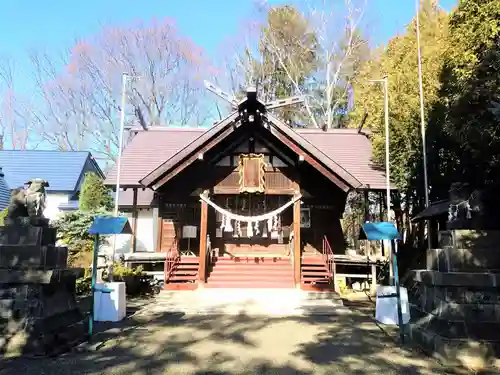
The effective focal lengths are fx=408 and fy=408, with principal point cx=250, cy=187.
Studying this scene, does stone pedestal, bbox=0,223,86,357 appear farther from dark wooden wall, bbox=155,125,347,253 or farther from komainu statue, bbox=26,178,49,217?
dark wooden wall, bbox=155,125,347,253

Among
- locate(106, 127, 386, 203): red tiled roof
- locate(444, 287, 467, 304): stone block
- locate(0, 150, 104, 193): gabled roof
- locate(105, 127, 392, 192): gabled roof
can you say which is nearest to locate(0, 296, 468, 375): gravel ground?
locate(444, 287, 467, 304): stone block

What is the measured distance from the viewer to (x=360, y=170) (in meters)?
17.3

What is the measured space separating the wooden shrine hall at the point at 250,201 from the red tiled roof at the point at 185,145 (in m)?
0.09

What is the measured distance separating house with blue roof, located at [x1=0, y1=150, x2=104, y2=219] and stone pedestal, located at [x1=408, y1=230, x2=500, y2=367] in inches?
910

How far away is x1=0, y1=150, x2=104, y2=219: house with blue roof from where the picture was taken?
26.0 metres

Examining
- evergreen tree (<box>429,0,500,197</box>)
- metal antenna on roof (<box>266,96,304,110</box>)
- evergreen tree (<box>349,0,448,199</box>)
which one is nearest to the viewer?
evergreen tree (<box>429,0,500,197</box>)

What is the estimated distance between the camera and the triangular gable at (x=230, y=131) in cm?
1301

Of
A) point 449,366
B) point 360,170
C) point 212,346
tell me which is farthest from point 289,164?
point 449,366

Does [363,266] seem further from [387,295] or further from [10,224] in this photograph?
[10,224]

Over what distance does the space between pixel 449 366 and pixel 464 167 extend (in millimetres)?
9165

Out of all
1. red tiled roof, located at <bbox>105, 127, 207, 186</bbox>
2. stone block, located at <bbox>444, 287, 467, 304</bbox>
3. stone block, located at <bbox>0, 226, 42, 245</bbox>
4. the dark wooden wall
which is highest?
red tiled roof, located at <bbox>105, 127, 207, 186</bbox>

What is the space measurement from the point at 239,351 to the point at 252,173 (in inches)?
313

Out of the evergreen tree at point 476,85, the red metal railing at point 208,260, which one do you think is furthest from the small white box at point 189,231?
the evergreen tree at point 476,85

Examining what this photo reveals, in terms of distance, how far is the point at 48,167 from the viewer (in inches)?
1079
